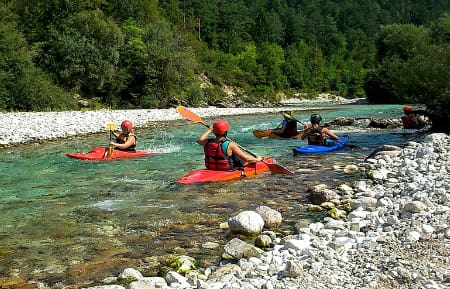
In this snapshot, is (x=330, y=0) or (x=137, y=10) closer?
(x=137, y=10)

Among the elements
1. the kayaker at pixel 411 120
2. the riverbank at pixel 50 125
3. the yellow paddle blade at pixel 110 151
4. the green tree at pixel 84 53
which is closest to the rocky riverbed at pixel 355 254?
the yellow paddle blade at pixel 110 151

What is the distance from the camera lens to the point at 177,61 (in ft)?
129

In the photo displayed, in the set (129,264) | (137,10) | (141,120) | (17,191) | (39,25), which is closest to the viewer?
(129,264)

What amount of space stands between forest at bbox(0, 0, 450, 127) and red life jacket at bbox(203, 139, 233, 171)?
797 cm

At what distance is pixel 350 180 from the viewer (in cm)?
874

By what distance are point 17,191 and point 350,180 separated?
6.15 m

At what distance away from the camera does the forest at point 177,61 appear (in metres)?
27.8

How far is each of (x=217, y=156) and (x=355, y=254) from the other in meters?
5.23

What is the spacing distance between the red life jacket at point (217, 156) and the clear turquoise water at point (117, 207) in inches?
16.7

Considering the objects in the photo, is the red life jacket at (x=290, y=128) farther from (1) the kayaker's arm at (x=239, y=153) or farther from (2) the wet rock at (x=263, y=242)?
(2) the wet rock at (x=263, y=242)

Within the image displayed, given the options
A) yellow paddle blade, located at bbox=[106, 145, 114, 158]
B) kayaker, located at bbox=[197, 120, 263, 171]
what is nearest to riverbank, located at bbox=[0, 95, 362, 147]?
yellow paddle blade, located at bbox=[106, 145, 114, 158]

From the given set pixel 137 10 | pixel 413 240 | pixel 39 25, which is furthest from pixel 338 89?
pixel 413 240

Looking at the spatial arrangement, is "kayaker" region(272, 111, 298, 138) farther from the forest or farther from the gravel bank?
the gravel bank

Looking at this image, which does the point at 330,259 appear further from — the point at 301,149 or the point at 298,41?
the point at 298,41
